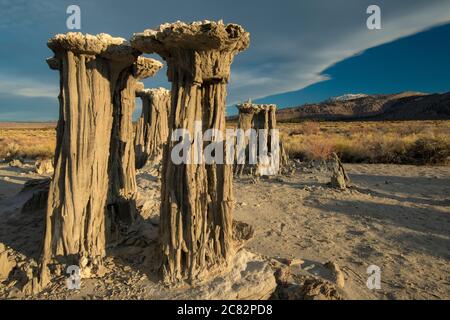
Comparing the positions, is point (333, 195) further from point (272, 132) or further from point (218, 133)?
point (218, 133)

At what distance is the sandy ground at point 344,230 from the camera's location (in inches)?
187

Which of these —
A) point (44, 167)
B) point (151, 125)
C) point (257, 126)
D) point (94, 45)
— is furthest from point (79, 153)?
point (44, 167)

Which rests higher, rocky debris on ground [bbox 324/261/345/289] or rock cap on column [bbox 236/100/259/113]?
rock cap on column [bbox 236/100/259/113]

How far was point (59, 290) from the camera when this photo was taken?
4.21 metres

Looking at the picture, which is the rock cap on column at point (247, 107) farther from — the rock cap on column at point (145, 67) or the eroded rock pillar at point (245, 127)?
the rock cap on column at point (145, 67)

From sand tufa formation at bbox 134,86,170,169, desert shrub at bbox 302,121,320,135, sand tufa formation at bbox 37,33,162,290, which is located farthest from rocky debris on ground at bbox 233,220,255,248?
desert shrub at bbox 302,121,320,135

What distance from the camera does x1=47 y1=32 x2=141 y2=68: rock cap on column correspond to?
14.7 feet

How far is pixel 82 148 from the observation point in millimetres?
4734

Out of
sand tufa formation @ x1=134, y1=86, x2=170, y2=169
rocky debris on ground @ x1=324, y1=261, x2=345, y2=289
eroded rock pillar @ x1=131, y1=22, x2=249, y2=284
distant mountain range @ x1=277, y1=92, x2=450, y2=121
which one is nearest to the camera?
eroded rock pillar @ x1=131, y1=22, x2=249, y2=284

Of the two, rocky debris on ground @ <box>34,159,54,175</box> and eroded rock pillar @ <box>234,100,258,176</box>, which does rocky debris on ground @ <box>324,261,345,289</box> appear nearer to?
eroded rock pillar @ <box>234,100,258,176</box>

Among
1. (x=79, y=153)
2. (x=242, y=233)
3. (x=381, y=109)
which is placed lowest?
(x=242, y=233)

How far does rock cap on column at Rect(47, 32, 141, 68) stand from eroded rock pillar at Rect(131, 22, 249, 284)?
0.45 m

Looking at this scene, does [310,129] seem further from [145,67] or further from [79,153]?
[79,153]

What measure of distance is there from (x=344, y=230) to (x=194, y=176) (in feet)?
14.3
